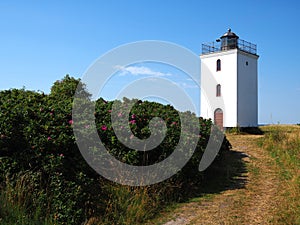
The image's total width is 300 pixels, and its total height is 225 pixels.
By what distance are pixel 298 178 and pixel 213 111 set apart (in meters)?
17.2

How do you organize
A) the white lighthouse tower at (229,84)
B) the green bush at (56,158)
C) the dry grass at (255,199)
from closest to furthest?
the green bush at (56,158) < the dry grass at (255,199) < the white lighthouse tower at (229,84)

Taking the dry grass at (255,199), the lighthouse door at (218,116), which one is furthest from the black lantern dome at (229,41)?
the dry grass at (255,199)

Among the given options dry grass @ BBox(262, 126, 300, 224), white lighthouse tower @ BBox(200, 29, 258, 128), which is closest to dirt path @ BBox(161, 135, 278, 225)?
dry grass @ BBox(262, 126, 300, 224)

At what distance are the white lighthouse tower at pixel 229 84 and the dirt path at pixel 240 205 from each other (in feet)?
46.8

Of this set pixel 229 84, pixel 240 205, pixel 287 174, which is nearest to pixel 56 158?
pixel 240 205

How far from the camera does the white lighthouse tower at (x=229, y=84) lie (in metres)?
24.4

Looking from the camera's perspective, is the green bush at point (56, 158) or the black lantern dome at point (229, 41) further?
the black lantern dome at point (229, 41)

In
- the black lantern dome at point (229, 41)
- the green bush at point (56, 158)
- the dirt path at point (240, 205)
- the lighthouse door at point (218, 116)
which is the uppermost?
the black lantern dome at point (229, 41)

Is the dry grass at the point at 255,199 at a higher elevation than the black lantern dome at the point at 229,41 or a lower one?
lower

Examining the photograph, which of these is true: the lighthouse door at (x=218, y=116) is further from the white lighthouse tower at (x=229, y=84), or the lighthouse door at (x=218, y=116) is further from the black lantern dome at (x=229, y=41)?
the black lantern dome at (x=229, y=41)

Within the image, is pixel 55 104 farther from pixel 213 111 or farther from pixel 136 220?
pixel 213 111

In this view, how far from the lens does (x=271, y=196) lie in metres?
8.16

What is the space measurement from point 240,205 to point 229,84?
1793 cm

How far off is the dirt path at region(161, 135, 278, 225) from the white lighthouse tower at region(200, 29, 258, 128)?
14.3 m
